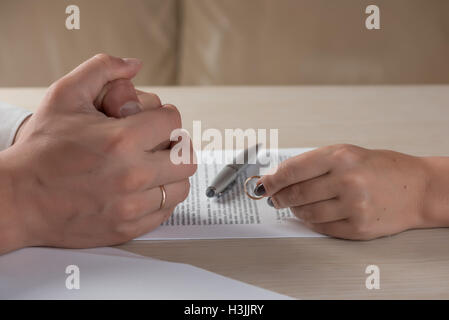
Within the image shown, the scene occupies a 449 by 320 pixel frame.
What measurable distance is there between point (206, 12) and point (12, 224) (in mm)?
1048

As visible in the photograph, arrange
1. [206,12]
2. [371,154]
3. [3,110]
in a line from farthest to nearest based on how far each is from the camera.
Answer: [206,12] → [3,110] → [371,154]

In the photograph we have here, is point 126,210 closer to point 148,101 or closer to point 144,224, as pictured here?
point 144,224

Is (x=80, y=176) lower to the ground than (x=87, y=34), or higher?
lower

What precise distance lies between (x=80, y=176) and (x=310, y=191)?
25 centimetres

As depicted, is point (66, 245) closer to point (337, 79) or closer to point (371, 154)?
point (371, 154)

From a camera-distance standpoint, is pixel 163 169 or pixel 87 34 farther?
pixel 87 34

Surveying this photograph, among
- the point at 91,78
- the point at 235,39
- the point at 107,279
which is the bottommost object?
the point at 107,279

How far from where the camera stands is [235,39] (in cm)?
146

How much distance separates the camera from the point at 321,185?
0.58 m

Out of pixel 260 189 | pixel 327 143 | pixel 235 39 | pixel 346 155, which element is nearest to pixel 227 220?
pixel 260 189

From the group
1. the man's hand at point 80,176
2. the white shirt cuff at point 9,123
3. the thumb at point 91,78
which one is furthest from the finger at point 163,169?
the white shirt cuff at point 9,123

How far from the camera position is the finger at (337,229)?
1.91 ft

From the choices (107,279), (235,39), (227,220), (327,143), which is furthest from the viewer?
(235,39)
